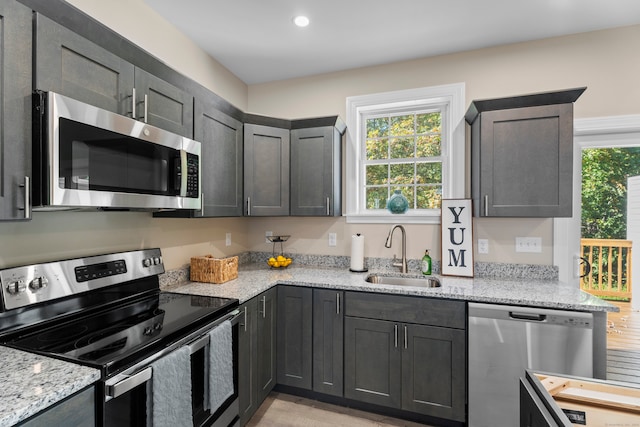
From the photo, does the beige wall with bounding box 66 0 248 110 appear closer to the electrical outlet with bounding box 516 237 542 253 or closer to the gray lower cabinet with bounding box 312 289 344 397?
the gray lower cabinet with bounding box 312 289 344 397

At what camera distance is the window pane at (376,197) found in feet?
9.82

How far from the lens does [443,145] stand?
2812 mm

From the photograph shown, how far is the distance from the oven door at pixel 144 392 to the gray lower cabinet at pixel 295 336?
2.31ft

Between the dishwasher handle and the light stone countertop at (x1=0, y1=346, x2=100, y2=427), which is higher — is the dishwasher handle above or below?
below

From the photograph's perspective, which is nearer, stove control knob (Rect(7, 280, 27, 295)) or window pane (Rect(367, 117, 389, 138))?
stove control knob (Rect(7, 280, 27, 295))

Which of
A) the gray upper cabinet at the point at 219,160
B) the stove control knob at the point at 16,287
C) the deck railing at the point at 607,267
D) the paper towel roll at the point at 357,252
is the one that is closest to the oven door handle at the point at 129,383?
the stove control knob at the point at 16,287

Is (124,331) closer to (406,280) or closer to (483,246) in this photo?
(406,280)

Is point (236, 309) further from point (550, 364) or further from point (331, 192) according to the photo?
point (550, 364)

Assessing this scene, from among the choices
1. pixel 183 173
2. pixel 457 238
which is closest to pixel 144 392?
pixel 183 173

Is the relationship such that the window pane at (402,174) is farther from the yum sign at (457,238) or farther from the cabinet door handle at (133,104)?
the cabinet door handle at (133,104)

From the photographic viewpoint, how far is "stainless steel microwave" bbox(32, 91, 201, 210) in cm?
118

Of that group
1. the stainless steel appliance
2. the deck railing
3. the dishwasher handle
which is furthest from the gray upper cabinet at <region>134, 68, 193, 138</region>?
the deck railing

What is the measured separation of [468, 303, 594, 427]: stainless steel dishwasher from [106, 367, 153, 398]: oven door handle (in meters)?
1.76

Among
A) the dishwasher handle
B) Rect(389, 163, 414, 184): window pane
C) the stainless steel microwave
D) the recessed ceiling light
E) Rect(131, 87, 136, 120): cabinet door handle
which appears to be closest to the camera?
the stainless steel microwave
